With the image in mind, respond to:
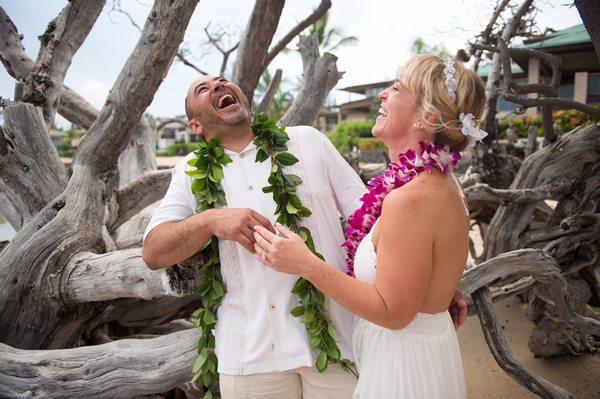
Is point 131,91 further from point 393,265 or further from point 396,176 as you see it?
point 393,265

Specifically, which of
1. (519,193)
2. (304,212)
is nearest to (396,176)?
(304,212)

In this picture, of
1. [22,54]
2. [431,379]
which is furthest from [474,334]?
[22,54]

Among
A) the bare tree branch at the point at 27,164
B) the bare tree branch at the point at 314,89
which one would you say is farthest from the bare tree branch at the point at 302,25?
the bare tree branch at the point at 27,164

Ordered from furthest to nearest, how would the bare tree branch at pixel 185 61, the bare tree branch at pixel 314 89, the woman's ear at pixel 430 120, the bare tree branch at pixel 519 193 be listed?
the bare tree branch at pixel 185 61, the bare tree branch at pixel 519 193, the bare tree branch at pixel 314 89, the woman's ear at pixel 430 120

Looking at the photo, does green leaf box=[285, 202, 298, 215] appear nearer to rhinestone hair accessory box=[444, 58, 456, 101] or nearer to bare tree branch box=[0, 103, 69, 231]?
rhinestone hair accessory box=[444, 58, 456, 101]

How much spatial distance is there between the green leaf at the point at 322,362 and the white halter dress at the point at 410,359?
0.15m

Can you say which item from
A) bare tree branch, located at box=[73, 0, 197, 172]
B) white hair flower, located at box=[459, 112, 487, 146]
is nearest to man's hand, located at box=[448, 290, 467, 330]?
white hair flower, located at box=[459, 112, 487, 146]

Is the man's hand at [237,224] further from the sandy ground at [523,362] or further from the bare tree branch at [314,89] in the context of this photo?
A: the sandy ground at [523,362]

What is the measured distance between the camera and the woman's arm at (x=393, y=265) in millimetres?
1339

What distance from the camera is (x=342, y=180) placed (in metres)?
1.97

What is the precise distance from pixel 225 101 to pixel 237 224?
692 mm

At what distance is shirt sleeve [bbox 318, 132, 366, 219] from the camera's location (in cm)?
194

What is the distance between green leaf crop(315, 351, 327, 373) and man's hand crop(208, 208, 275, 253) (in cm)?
51

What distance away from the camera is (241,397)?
1718 mm
